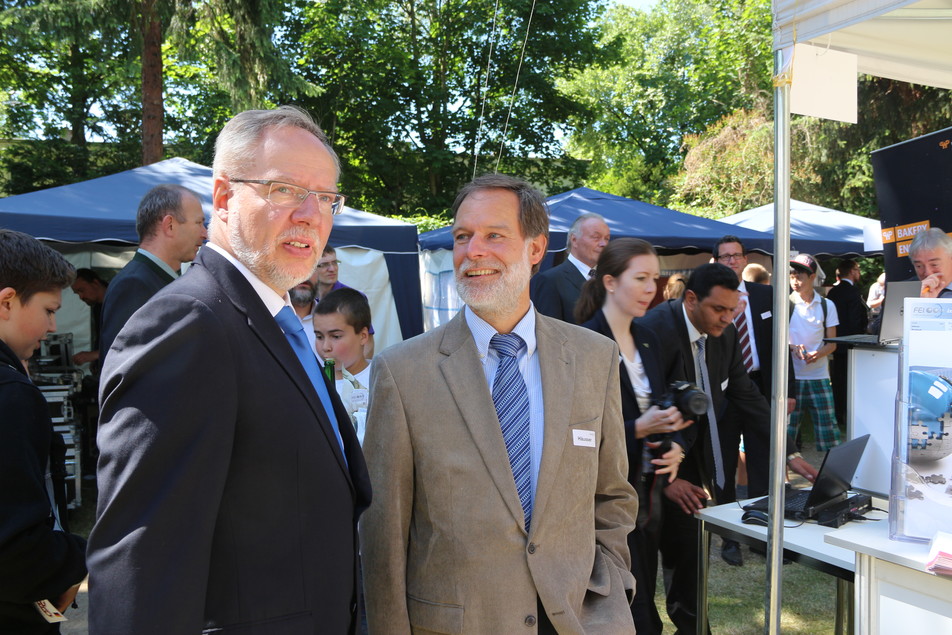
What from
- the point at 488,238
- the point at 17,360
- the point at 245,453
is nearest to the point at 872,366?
the point at 488,238

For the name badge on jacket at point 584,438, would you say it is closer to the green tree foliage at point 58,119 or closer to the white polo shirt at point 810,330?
the white polo shirt at point 810,330

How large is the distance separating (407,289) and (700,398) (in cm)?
630

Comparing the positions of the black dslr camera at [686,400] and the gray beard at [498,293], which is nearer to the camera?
the gray beard at [498,293]

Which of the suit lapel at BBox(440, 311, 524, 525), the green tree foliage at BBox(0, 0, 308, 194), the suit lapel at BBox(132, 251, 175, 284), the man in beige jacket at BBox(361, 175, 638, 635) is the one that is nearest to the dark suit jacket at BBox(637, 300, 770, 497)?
the man in beige jacket at BBox(361, 175, 638, 635)

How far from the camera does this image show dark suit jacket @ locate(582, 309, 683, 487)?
2699mm

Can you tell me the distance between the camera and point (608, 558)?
179 cm

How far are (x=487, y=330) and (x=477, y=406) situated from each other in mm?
249

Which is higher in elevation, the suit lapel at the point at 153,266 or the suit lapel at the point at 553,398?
the suit lapel at the point at 153,266

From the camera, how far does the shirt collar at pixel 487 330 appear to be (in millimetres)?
1811

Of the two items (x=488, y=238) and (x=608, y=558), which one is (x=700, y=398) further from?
(x=488, y=238)

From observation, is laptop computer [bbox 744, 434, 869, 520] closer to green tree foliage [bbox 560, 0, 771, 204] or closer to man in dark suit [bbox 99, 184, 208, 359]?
man in dark suit [bbox 99, 184, 208, 359]

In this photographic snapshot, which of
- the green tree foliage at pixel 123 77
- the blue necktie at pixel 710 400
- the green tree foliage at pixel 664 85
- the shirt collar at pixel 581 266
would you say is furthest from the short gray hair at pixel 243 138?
the green tree foliage at pixel 664 85

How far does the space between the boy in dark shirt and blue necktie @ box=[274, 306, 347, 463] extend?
0.72 metres

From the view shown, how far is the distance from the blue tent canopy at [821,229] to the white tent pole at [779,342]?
7214 millimetres
